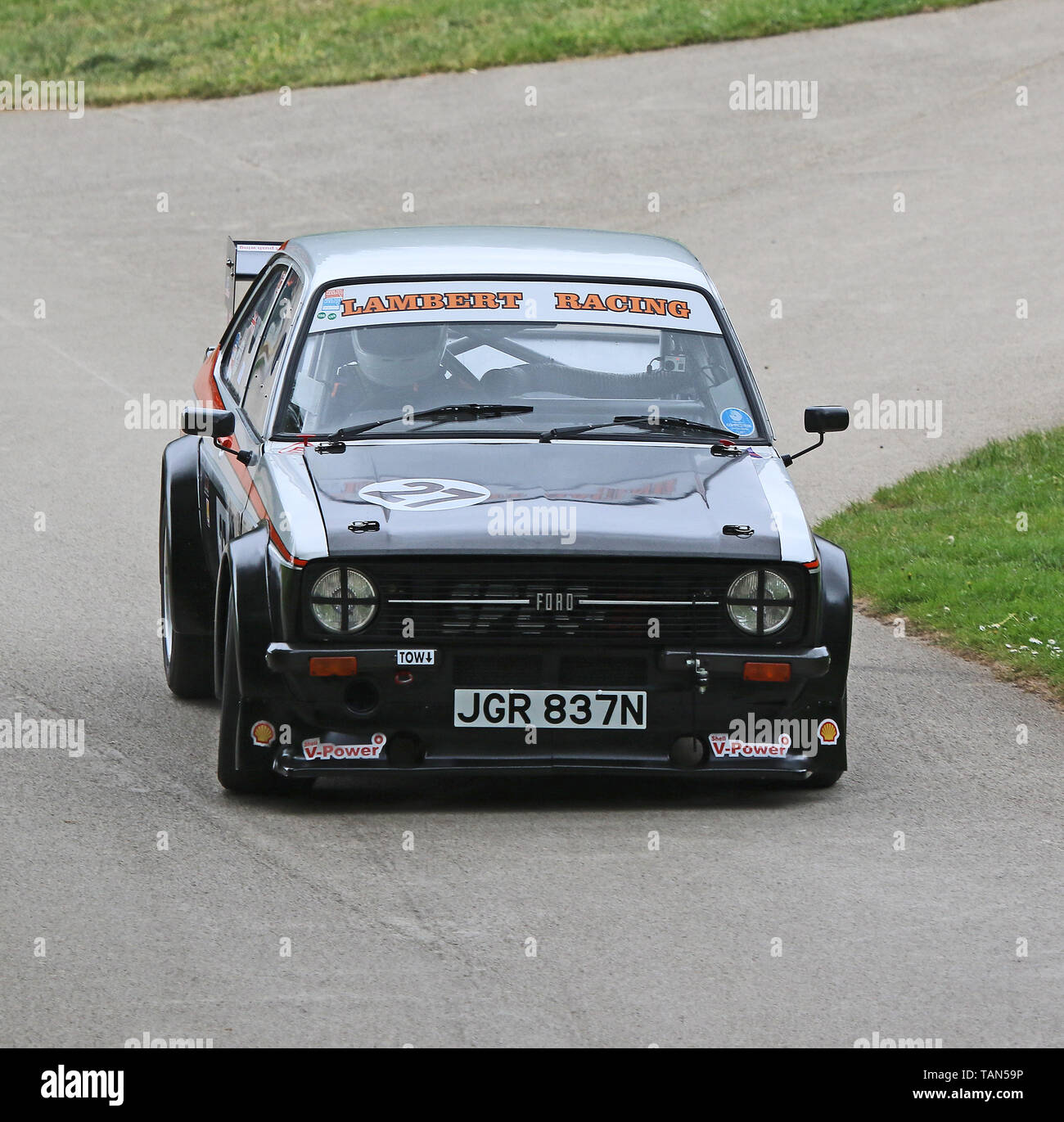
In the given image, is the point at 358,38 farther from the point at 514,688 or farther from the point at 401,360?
the point at 514,688

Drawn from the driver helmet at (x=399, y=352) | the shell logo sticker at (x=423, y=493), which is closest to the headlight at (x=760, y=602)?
the shell logo sticker at (x=423, y=493)

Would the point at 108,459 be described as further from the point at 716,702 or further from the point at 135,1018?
the point at 135,1018

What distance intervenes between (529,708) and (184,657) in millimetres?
2149

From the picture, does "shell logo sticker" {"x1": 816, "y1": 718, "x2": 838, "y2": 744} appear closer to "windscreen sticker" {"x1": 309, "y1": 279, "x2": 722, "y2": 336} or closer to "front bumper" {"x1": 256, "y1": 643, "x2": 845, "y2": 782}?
"front bumper" {"x1": 256, "y1": 643, "x2": 845, "y2": 782}

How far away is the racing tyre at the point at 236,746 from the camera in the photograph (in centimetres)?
651

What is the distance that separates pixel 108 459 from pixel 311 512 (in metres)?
6.96

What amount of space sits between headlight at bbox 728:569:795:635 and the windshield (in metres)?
0.97

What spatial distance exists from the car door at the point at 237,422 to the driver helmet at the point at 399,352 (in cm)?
52

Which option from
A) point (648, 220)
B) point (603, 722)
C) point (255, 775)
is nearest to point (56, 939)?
point (255, 775)

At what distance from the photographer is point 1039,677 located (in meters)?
8.64

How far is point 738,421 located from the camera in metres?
7.39

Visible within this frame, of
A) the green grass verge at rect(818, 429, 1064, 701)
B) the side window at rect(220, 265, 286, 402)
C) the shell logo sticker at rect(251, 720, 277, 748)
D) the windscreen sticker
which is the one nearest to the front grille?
the shell logo sticker at rect(251, 720, 277, 748)

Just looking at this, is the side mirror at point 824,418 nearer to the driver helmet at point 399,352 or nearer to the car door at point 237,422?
the driver helmet at point 399,352

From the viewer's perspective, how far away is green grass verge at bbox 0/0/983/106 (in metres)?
24.7
